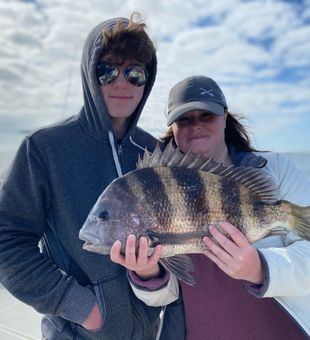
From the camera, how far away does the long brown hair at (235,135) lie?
7.08 feet

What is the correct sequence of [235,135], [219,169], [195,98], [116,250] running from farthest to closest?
[235,135] < [195,98] < [219,169] < [116,250]

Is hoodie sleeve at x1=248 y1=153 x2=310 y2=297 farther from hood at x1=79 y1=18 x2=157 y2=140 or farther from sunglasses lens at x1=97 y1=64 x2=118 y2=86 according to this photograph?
sunglasses lens at x1=97 y1=64 x2=118 y2=86

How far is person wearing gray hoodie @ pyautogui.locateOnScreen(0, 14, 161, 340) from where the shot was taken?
1.56 meters

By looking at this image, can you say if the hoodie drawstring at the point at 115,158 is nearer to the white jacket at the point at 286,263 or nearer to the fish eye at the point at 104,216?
the fish eye at the point at 104,216

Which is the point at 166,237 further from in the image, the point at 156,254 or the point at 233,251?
the point at 233,251

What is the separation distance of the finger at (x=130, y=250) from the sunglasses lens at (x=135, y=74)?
0.81 metres

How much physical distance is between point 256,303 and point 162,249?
0.61m

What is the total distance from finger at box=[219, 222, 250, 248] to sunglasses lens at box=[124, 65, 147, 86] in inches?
33.3

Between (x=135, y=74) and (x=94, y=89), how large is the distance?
0.73 feet

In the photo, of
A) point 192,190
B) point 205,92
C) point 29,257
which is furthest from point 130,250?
point 205,92

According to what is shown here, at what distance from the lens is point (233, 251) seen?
58.5 inches

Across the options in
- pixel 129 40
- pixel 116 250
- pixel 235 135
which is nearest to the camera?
pixel 116 250

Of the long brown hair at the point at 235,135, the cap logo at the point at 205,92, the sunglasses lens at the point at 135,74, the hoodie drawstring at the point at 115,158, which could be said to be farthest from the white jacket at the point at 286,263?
the sunglasses lens at the point at 135,74

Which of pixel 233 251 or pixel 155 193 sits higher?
pixel 155 193
